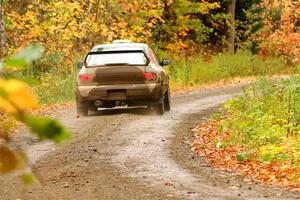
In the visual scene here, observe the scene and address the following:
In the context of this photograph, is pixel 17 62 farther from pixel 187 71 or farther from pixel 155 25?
pixel 155 25

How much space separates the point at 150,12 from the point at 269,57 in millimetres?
7480

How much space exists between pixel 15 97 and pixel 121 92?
1510 centimetres

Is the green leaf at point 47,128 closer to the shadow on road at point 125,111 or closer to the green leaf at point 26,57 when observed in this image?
the green leaf at point 26,57

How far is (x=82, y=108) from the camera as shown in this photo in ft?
55.0

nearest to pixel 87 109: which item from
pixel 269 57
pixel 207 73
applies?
A: pixel 207 73

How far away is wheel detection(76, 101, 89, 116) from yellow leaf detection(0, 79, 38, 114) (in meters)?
15.6

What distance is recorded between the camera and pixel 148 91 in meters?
16.1

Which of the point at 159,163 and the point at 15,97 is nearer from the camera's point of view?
the point at 15,97

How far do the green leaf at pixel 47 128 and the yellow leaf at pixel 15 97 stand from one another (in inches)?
0.8

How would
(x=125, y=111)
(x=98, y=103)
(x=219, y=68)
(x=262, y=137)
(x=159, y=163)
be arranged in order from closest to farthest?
(x=159, y=163) < (x=262, y=137) < (x=98, y=103) < (x=125, y=111) < (x=219, y=68)

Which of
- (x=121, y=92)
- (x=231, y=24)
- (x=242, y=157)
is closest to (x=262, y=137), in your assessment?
(x=242, y=157)

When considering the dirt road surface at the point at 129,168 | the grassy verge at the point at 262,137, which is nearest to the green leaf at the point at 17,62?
the dirt road surface at the point at 129,168

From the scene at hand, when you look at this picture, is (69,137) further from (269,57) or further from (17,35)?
(269,57)

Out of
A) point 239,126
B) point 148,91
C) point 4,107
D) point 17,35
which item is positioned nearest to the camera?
point 4,107
